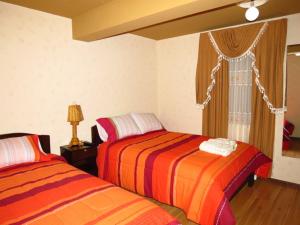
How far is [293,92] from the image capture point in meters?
3.01

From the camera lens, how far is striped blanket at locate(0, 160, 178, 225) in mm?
1265

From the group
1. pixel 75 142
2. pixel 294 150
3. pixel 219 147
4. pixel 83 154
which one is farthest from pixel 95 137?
pixel 294 150

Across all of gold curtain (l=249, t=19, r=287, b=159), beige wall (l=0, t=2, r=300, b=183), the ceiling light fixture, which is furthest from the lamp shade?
gold curtain (l=249, t=19, r=287, b=159)

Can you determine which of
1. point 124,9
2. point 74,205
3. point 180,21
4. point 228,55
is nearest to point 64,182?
point 74,205

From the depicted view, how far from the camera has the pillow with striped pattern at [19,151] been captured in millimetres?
2066

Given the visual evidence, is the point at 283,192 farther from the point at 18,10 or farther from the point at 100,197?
the point at 18,10

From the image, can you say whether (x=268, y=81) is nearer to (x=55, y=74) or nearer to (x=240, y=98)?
(x=240, y=98)

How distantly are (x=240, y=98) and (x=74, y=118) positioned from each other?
8.02 feet

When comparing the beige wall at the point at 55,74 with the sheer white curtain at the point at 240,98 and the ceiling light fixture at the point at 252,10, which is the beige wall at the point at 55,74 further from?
the ceiling light fixture at the point at 252,10

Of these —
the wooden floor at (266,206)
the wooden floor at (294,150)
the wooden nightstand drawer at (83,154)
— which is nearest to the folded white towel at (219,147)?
the wooden floor at (266,206)

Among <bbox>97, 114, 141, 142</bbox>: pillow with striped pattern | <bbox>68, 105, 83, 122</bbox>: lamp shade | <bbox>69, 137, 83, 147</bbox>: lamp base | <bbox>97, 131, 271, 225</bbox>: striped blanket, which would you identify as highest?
<bbox>68, 105, 83, 122</bbox>: lamp shade

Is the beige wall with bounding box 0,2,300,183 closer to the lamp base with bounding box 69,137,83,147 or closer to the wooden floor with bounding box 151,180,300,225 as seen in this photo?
the lamp base with bounding box 69,137,83,147

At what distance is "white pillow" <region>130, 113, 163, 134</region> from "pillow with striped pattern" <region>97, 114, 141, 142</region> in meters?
0.08

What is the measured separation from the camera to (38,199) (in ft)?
4.87
